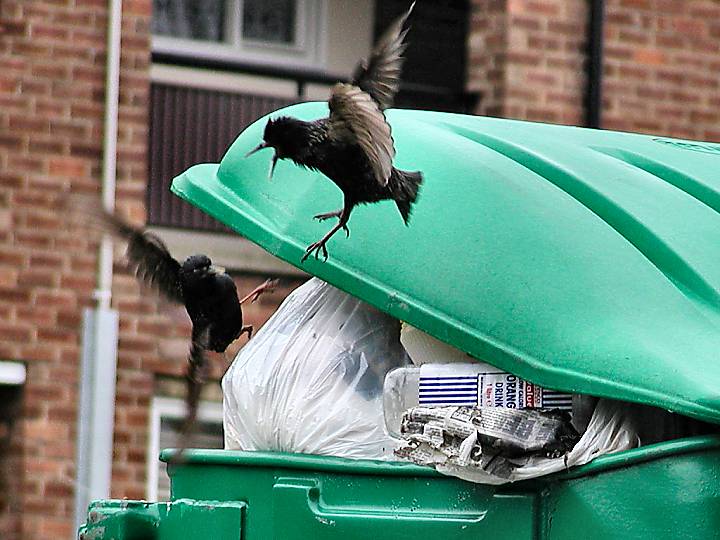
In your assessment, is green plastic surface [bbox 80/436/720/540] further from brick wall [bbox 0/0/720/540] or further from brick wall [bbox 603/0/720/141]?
brick wall [bbox 603/0/720/141]

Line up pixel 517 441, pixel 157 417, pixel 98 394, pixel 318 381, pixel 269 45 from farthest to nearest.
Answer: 1. pixel 269 45
2. pixel 157 417
3. pixel 98 394
4. pixel 318 381
5. pixel 517 441

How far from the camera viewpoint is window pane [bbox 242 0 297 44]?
9797 mm

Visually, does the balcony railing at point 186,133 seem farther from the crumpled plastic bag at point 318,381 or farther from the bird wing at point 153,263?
the crumpled plastic bag at point 318,381

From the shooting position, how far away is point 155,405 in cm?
840

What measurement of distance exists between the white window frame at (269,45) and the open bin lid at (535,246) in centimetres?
623

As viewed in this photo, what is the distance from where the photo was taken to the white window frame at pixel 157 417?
8250 millimetres

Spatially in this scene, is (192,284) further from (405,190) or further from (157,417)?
(157,417)

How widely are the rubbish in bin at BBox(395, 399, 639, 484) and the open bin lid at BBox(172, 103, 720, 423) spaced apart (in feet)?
0.21

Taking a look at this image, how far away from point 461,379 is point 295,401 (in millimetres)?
367

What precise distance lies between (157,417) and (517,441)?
19.3 feet

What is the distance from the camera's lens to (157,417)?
841 centimetres

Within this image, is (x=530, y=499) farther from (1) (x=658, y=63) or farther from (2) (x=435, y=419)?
(1) (x=658, y=63)

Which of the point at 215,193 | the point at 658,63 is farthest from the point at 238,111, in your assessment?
the point at 215,193

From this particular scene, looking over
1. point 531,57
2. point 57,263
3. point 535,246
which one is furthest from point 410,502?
point 531,57
